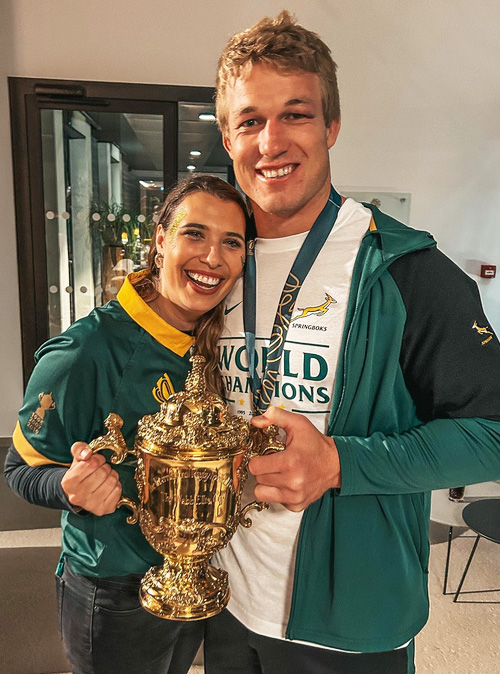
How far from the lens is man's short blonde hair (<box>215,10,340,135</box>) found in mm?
1147

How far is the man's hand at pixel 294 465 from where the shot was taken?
3.28ft

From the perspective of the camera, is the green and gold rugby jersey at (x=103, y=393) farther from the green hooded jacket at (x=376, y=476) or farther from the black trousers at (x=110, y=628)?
the green hooded jacket at (x=376, y=476)

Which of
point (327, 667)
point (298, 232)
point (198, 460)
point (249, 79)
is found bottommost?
point (327, 667)

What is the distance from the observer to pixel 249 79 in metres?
1.17

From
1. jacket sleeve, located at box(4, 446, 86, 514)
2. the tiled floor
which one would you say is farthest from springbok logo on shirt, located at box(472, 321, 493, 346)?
the tiled floor

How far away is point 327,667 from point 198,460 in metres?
0.58

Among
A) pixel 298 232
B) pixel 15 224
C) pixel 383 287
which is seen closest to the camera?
pixel 383 287

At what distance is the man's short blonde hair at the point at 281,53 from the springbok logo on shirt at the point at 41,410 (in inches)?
31.4

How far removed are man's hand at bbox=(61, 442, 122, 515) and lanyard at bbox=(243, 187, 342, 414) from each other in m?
0.35

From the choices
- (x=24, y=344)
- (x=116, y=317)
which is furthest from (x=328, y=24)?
(x=116, y=317)

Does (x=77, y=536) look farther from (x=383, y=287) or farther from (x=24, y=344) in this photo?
(x=24, y=344)

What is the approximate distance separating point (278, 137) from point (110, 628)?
1170mm

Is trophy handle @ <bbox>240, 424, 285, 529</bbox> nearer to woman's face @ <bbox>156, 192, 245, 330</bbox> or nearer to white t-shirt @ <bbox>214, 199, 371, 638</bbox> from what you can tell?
white t-shirt @ <bbox>214, 199, 371, 638</bbox>

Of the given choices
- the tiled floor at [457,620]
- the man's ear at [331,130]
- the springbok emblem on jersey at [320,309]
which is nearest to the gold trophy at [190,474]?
the springbok emblem on jersey at [320,309]
